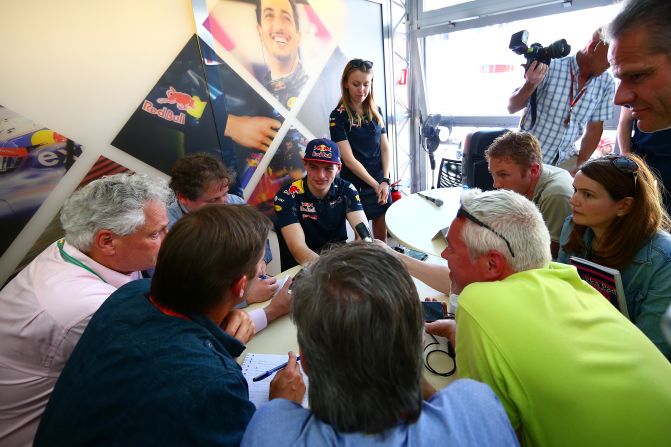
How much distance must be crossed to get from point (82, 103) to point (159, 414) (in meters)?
2.24

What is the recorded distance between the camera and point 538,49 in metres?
2.38

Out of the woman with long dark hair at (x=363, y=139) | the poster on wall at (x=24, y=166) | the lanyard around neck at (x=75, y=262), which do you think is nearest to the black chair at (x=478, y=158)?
the woman with long dark hair at (x=363, y=139)

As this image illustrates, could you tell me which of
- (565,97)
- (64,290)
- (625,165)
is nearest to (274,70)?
(565,97)

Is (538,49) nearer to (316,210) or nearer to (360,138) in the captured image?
(360,138)

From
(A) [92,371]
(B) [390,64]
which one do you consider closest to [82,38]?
(A) [92,371]

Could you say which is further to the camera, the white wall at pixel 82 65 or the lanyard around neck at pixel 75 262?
the white wall at pixel 82 65

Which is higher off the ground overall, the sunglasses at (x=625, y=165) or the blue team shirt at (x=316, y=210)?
the sunglasses at (x=625, y=165)

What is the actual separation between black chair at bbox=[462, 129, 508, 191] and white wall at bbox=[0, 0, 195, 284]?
102 inches

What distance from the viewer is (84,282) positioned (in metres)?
1.08

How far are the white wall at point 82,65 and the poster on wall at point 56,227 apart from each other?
0.03 meters

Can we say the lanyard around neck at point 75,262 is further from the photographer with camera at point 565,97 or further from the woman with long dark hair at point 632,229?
the photographer with camera at point 565,97

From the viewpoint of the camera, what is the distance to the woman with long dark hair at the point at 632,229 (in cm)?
119

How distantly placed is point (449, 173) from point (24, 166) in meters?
3.94

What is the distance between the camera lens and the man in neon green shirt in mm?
709
